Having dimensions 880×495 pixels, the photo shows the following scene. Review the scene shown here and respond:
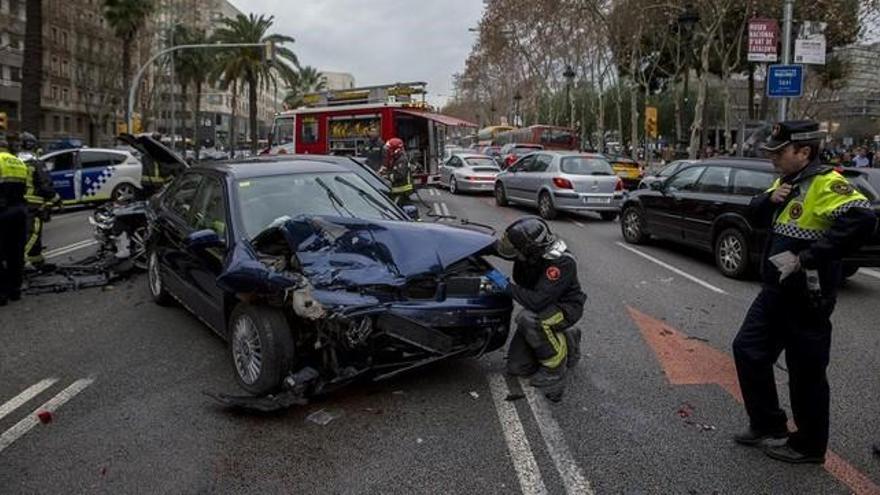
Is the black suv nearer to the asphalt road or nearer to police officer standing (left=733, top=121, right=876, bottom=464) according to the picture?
the asphalt road

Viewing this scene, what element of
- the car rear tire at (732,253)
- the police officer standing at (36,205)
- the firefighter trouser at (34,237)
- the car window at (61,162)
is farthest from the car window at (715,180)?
the car window at (61,162)

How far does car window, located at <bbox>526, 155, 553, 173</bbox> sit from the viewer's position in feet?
54.1

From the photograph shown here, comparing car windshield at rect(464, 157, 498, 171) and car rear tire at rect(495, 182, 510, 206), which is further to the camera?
car windshield at rect(464, 157, 498, 171)

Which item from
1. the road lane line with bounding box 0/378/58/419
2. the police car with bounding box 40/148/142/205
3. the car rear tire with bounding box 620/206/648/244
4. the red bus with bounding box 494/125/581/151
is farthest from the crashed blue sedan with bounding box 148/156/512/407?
the red bus with bounding box 494/125/581/151

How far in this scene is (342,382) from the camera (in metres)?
4.33

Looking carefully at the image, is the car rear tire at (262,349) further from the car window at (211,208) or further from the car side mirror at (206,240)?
the car window at (211,208)

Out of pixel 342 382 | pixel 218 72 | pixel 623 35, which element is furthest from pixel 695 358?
pixel 218 72

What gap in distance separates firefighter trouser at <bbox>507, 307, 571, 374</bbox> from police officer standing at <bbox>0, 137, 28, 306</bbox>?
18.5 ft

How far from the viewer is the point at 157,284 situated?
23.5 feet

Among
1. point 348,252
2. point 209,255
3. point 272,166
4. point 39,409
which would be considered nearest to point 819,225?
point 348,252

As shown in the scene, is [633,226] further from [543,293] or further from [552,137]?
[552,137]

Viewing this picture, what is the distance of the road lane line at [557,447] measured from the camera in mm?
3510

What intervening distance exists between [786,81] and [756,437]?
13.0m

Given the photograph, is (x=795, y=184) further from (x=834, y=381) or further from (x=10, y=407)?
(x=10, y=407)
